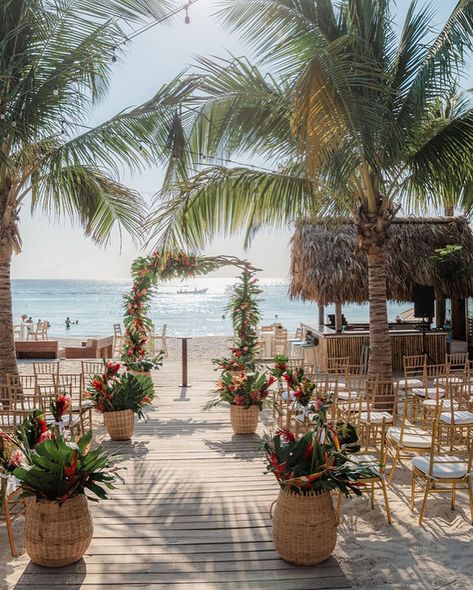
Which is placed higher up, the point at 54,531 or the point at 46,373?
the point at 46,373

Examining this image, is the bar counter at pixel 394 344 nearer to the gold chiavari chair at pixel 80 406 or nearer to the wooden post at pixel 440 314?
the wooden post at pixel 440 314

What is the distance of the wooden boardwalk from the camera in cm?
353

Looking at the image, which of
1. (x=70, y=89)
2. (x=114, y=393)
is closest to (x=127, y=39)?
(x=70, y=89)

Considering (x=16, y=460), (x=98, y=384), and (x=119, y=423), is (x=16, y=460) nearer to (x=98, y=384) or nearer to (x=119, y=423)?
(x=98, y=384)

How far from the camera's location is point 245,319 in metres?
10.7

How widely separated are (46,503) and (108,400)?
3.24 metres

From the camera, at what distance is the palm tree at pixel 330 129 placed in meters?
6.18

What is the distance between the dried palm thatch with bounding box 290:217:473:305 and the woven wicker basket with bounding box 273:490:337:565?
9.59 meters

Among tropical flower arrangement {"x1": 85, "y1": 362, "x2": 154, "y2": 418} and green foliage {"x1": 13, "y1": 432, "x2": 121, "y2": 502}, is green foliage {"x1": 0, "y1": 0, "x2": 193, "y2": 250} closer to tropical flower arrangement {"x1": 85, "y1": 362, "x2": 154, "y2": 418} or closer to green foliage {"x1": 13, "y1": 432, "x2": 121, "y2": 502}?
tropical flower arrangement {"x1": 85, "y1": 362, "x2": 154, "y2": 418}

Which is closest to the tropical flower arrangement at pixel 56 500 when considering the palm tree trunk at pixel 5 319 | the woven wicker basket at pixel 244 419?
the woven wicker basket at pixel 244 419

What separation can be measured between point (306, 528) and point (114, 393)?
12.5 feet

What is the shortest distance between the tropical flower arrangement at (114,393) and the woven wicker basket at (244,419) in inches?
47.8

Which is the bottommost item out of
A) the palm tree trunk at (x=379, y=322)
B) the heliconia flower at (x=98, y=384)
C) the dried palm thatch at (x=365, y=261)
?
the heliconia flower at (x=98, y=384)

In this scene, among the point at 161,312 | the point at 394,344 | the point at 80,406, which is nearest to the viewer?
the point at 80,406
